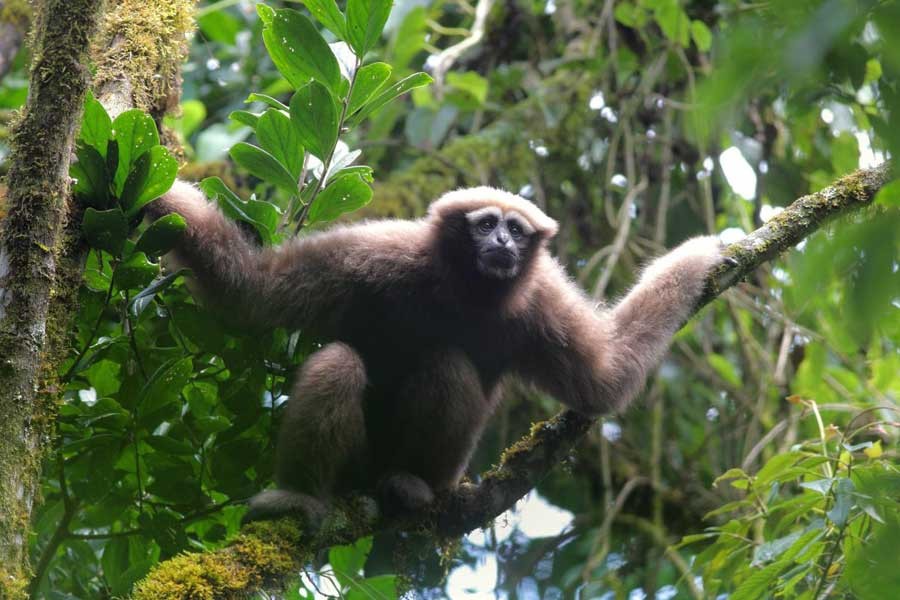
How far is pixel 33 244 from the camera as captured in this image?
11.5 ft

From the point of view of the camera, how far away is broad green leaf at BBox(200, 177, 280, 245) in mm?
4667

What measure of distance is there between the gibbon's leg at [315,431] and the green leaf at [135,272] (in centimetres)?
93

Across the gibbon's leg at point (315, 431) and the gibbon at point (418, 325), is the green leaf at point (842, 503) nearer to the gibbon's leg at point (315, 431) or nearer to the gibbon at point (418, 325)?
the gibbon at point (418, 325)

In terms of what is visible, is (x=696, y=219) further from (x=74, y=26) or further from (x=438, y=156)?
(x=74, y=26)

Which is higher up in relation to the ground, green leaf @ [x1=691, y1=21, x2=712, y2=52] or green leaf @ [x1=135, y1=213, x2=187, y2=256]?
green leaf @ [x1=691, y1=21, x2=712, y2=52]

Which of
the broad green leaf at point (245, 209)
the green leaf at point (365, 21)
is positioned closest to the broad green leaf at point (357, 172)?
the broad green leaf at point (245, 209)

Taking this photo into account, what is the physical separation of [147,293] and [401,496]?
171 centimetres

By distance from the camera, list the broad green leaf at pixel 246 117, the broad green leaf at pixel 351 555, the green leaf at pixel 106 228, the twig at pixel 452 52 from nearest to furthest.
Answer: the green leaf at pixel 106 228, the broad green leaf at pixel 246 117, the broad green leaf at pixel 351 555, the twig at pixel 452 52

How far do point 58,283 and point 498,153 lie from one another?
19.2 feet

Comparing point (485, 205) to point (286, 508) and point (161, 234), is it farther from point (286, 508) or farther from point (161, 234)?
point (286, 508)

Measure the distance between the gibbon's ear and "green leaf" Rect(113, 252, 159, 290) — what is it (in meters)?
2.27

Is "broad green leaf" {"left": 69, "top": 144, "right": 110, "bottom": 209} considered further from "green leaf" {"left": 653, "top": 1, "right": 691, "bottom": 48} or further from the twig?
"green leaf" {"left": 653, "top": 1, "right": 691, "bottom": 48}

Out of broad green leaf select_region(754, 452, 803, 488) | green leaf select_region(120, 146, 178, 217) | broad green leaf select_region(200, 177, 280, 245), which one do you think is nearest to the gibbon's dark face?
broad green leaf select_region(200, 177, 280, 245)

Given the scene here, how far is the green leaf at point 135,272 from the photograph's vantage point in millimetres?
4012
